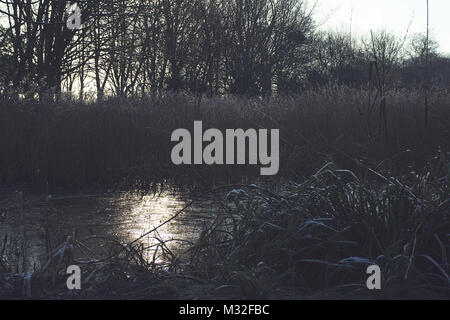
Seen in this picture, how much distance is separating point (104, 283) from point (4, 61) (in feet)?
32.3

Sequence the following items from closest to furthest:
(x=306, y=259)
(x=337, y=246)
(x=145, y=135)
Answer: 1. (x=306, y=259)
2. (x=337, y=246)
3. (x=145, y=135)

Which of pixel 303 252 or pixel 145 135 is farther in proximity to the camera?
pixel 145 135

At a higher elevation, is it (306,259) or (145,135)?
(145,135)

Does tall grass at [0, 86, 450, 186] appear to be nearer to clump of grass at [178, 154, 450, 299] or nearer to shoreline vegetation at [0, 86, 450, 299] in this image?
shoreline vegetation at [0, 86, 450, 299]

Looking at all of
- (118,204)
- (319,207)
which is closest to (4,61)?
(118,204)

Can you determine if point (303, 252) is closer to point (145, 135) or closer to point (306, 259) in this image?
point (306, 259)

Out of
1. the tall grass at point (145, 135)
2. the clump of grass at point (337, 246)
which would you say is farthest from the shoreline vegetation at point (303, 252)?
the tall grass at point (145, 135)

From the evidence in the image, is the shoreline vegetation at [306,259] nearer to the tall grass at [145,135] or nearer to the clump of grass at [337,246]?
the clump of grass at [337,246]

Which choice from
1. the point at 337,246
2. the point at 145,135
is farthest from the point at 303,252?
the point at 145,135

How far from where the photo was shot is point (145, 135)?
729cm

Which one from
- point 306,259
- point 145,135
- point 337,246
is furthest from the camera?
point 145,135

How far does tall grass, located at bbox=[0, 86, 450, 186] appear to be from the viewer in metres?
6.88

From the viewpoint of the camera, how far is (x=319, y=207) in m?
2.80
